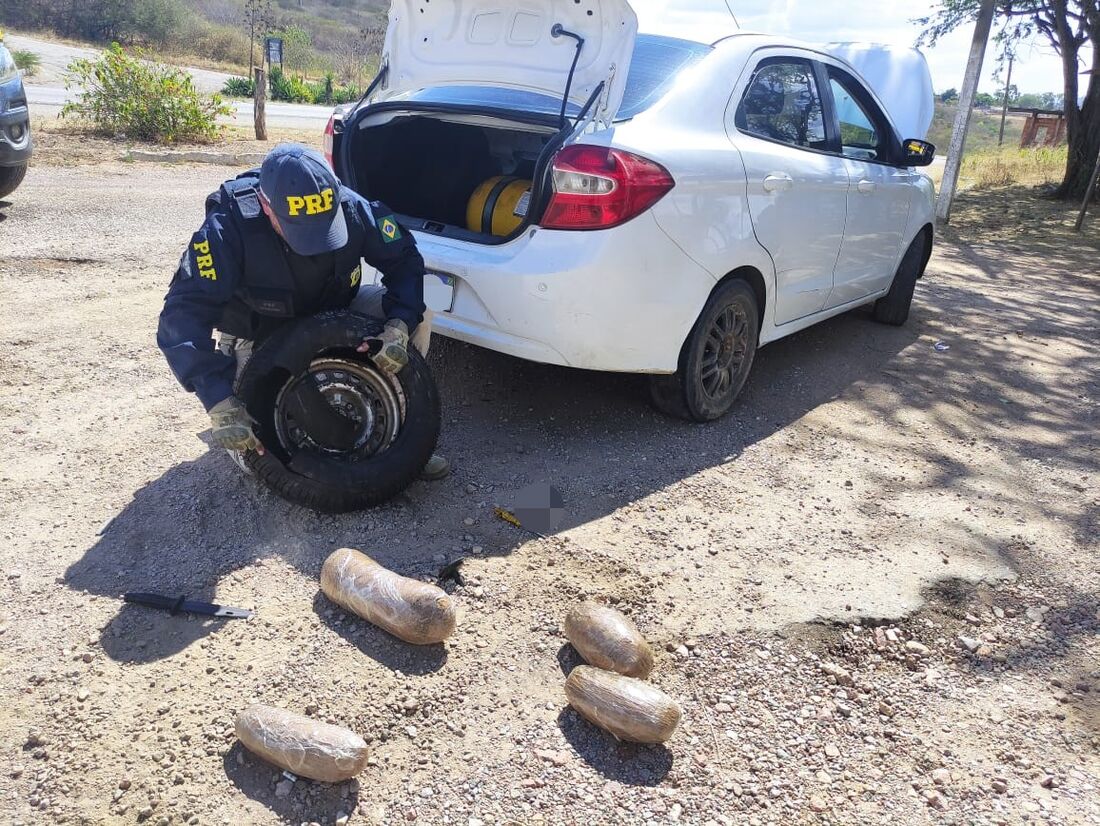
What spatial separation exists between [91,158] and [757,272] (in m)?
9.63

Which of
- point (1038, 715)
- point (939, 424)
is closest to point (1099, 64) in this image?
point (939, 424)

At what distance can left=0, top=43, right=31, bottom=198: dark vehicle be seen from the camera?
7590mm

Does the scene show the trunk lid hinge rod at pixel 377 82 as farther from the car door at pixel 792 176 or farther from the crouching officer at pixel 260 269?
the car door at pixel 792 176

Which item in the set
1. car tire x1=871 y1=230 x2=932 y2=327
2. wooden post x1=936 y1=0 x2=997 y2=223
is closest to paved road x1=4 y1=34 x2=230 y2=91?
wooden post x1=936 y1=0 x2=997 y2=223

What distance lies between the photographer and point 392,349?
3328 mm

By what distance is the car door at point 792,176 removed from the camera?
13.6 feet

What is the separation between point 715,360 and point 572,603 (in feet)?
5.70

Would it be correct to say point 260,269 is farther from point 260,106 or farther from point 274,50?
point 274,50

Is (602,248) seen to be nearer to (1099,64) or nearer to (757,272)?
(757,272)

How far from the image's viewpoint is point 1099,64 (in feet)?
44.0

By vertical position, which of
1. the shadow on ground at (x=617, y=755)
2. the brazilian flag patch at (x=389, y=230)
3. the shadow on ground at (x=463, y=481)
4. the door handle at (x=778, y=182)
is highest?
the door handle at (x=778, y=182)

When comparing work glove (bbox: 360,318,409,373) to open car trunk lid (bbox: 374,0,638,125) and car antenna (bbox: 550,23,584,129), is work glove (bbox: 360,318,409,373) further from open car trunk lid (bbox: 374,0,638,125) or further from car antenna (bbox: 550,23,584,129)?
open car trunk lid (bbox: 374,0,638,125)

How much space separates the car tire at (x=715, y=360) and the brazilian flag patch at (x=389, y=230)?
4.62 ft

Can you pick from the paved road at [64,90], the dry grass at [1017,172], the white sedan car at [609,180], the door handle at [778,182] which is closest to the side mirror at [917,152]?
the white sedan car at [609,180]
